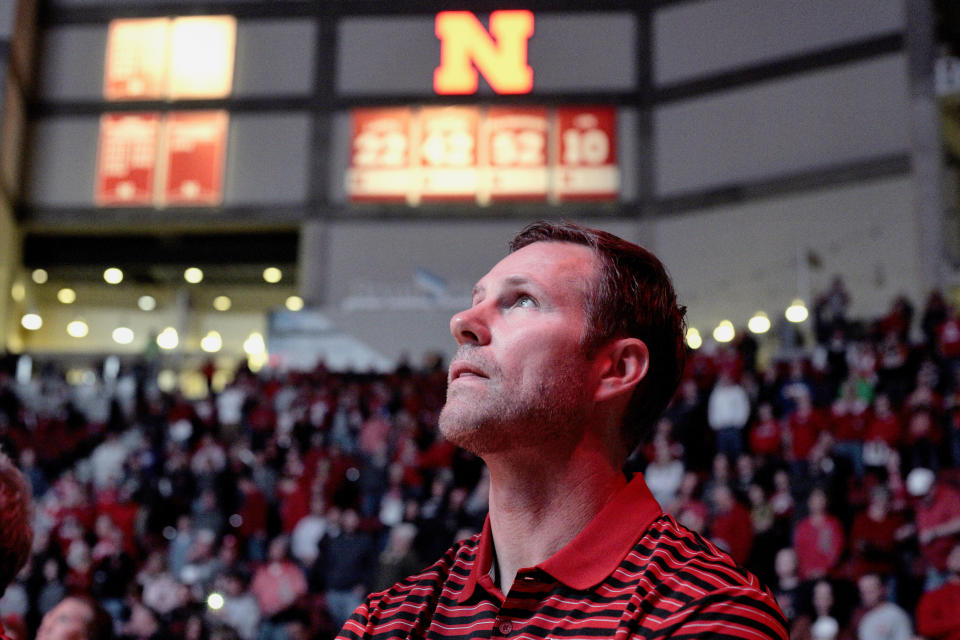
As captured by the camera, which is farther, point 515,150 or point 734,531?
point 515,150

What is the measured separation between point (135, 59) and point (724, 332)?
12.7m

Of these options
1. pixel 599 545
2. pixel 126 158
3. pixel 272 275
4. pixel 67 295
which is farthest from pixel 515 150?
pixel 599 545

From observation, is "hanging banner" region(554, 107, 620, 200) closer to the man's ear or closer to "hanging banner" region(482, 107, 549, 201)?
"hanging banner" region(482, 107, 549, 201)

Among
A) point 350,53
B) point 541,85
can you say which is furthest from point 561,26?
point 350,53

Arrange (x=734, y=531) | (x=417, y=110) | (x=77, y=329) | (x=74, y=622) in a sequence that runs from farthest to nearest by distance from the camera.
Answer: (x=77, y=329) < (x=417, y=110) < (x=734, y=531) < (x=74, y=622)

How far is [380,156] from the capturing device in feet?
65.7

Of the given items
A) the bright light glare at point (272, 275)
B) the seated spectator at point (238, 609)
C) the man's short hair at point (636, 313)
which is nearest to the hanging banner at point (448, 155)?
the bright light glare at point (272, 275)

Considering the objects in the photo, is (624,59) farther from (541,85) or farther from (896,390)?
(896,390)

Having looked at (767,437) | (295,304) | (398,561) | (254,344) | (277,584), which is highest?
(295,304)

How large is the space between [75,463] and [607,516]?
13134 mm

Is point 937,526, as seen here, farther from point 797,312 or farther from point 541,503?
point 797,312

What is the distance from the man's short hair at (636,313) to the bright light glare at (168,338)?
22.8m

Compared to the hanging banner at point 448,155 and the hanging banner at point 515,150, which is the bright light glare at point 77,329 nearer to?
the hanging banner at point 448,155

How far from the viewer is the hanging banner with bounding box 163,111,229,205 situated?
2016 cm
